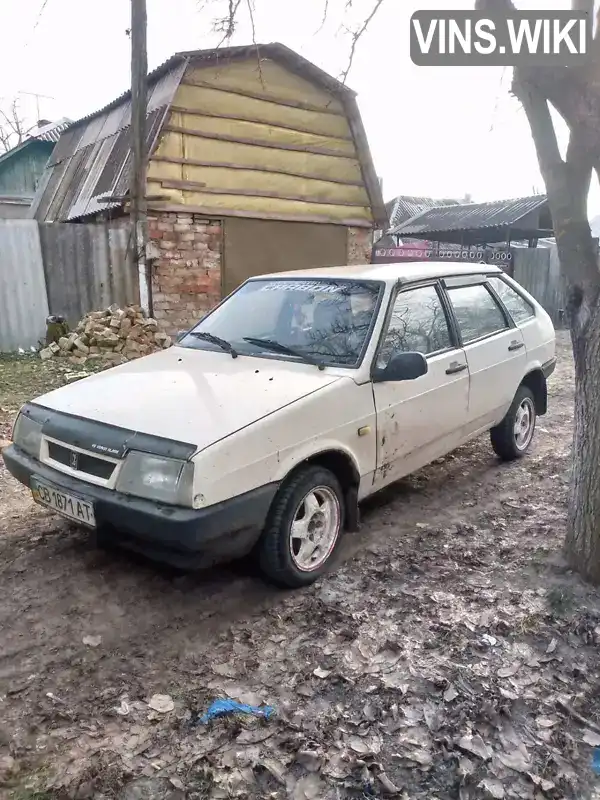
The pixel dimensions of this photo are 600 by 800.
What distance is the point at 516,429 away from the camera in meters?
5.17

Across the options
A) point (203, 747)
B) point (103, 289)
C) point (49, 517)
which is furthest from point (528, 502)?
point (103, 289)

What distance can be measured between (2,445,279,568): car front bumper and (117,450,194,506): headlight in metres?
0.04

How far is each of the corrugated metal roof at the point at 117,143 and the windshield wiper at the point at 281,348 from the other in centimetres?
683

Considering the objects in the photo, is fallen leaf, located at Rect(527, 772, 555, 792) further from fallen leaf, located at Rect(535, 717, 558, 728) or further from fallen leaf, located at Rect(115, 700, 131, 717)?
fallen leaf, located at Rect(115, 700, 131, 717)

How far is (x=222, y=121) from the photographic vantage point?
1023 centimetres

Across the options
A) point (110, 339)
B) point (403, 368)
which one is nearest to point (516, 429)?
point (403, 368)

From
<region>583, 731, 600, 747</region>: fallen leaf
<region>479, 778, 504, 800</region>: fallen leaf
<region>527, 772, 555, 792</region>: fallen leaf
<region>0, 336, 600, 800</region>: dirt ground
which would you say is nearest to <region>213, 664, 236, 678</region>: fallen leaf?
<region>0, 336, 600, 800</region>: dirt ground

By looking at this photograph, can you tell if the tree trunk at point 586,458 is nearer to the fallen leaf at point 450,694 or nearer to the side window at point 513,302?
the fallen leaf at point 450,694

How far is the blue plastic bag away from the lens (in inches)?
92.4

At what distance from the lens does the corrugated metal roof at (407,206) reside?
28172mm

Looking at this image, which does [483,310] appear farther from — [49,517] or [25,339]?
[25,339]

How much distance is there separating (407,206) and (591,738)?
2932cm

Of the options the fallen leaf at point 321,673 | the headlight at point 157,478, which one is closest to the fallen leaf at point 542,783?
the fallen leaf at point 321,673

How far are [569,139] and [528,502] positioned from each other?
2463 millimetres
